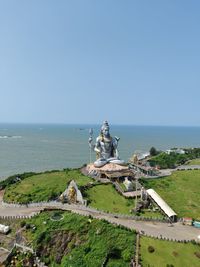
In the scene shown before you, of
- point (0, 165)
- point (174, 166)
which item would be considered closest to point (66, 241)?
point (174, 166)

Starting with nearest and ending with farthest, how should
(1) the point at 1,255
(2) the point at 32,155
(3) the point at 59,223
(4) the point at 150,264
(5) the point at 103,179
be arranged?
1. (4) the point at 150,264
2. (1) the point at 1,255
3. (3) the point at 59,223
4. (5) the point at 103,179
5. (2) the point at 32,155

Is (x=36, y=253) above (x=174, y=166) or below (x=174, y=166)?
below

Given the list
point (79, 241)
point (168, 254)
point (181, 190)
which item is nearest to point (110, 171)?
point (181, 190)

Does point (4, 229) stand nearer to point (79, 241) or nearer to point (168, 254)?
point (79, 241)

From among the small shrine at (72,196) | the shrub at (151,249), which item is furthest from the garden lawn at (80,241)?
the small shrine at (72,196)

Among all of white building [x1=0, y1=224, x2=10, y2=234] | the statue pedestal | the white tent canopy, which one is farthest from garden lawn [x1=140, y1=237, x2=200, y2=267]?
the statue pedestal

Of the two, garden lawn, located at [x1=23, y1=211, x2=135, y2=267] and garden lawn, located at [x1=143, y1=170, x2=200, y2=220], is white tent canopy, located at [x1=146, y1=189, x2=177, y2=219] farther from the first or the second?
garden lawn, located at [x1=23, y1=211, x2=135, y2=267]

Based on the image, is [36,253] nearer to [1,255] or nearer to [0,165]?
[1,255]
